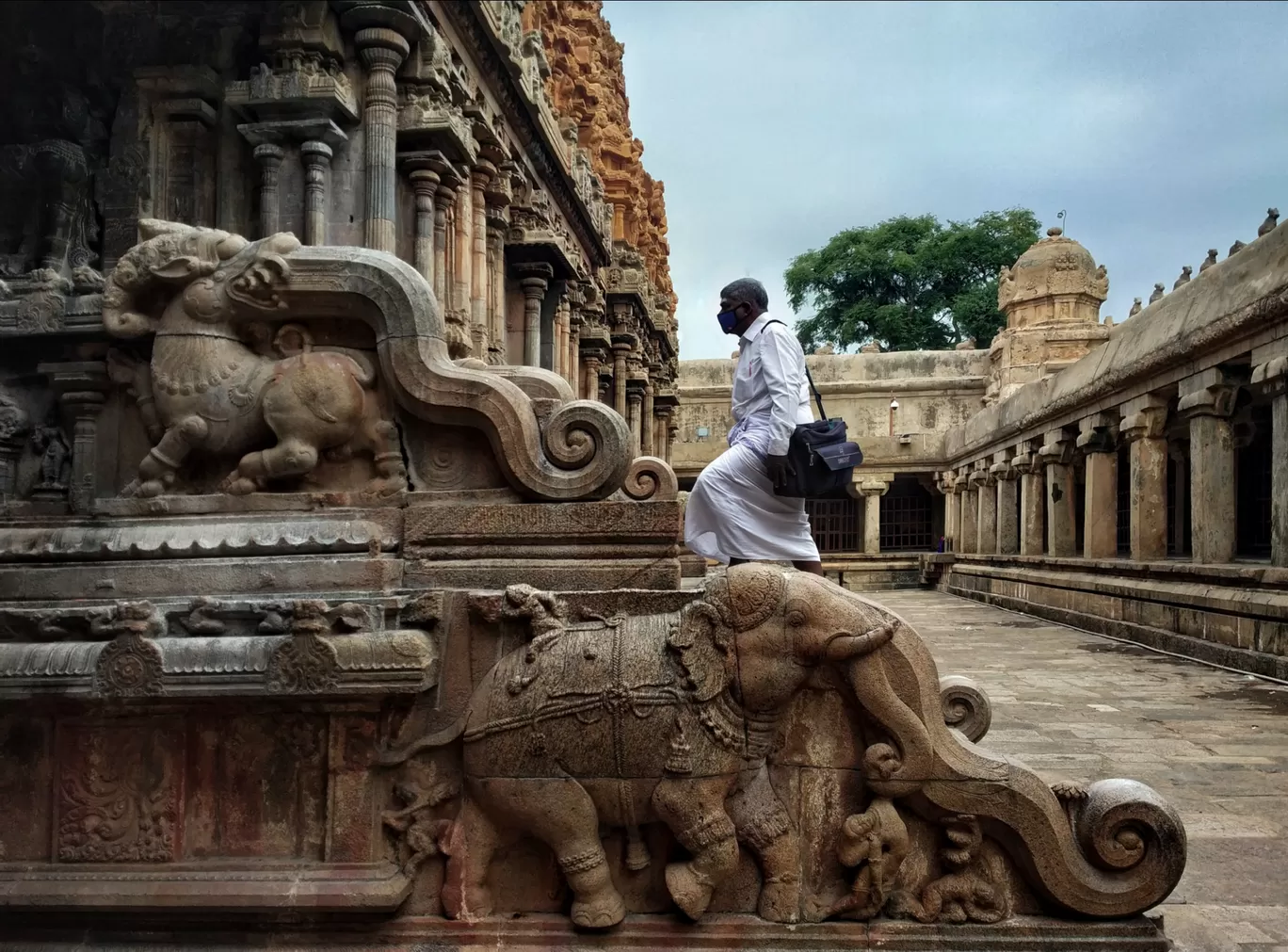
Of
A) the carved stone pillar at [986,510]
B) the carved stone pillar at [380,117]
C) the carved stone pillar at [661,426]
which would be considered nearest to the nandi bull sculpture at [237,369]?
the carved stone pillar at [380,117]

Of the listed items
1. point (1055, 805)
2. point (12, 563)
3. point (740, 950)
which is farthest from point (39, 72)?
point (1055, 805)

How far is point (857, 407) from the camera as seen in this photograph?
34281 mm

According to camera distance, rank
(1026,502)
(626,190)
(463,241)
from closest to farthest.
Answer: (463,241) < (1026,502) < (626,190)

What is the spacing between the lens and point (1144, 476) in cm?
1330

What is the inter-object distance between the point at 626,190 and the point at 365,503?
26231 millimetres

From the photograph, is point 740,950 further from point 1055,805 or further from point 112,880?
point 112,880

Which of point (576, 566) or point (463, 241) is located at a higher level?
point (463, 241)

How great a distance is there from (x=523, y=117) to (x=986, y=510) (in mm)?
14013

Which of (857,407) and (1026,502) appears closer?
(1026,502)

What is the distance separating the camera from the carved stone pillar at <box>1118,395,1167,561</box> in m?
13.1

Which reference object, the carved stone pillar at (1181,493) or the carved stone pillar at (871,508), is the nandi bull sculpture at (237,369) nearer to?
the carved stone pillar at (1181,493)

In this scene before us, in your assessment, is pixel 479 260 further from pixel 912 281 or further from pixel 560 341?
pixel 912 281

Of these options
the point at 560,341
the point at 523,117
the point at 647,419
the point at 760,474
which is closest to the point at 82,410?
the point at 760,474

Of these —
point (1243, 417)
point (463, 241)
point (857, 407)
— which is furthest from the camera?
point (857, 407)
